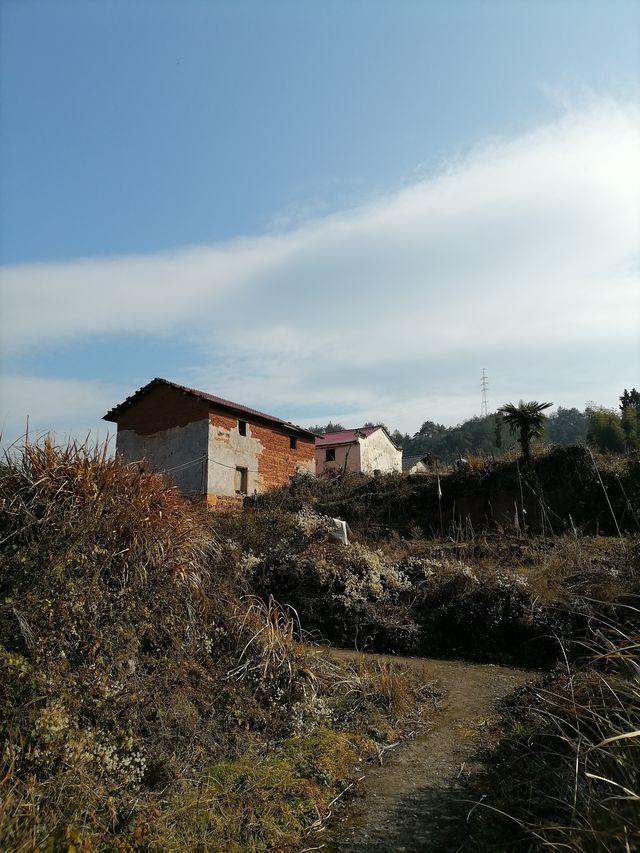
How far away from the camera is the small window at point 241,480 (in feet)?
81.0

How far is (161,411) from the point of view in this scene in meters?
25.2

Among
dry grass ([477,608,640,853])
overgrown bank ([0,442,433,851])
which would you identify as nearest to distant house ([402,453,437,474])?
overgrown bank ([0,442,433,851])

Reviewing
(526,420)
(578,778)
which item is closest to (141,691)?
(578,778)

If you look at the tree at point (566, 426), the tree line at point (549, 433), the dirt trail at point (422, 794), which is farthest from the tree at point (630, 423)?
the dirt trail at point (422, 794)

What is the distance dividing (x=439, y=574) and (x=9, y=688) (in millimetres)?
9010

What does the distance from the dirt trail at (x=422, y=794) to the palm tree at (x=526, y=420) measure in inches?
561

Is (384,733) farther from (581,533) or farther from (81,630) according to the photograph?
(581,533)

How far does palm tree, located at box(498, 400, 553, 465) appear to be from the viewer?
67.2 feet

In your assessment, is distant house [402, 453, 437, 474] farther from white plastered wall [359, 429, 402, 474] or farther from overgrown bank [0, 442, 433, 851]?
overgrown bank [0, 442, 433, 851]

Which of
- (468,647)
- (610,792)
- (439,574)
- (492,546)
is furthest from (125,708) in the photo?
(492,546)

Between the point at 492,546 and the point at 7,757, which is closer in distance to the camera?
the point at 7,757

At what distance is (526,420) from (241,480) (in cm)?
1112

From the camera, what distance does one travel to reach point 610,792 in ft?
10.2

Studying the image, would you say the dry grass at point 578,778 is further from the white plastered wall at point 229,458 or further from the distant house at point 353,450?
the distant house at point 353,450
